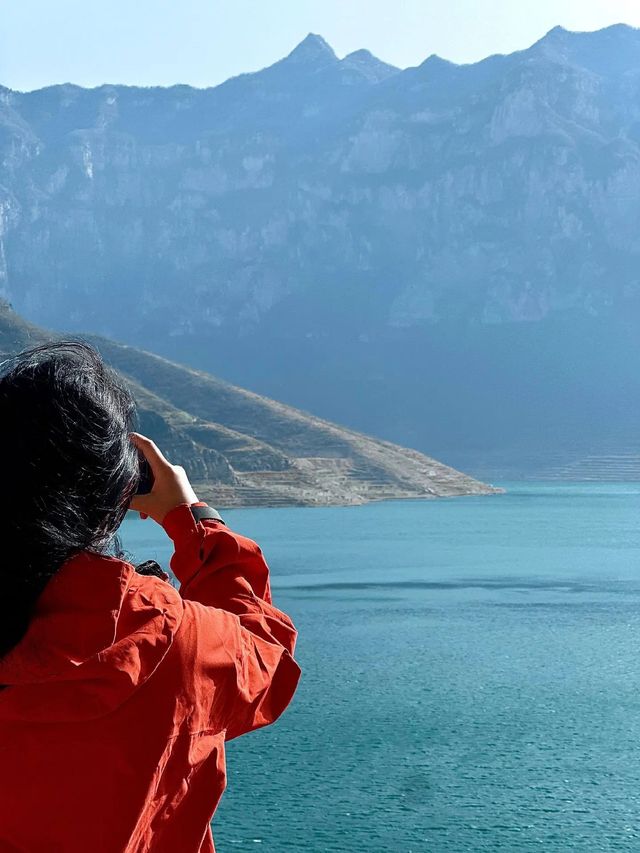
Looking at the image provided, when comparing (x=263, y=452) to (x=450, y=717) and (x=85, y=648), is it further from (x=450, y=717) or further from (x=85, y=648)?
(x=85, y=648)

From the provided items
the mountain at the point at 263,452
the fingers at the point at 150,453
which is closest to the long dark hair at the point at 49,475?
the fingers at the point at 150,453

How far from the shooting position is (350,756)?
25.6 metres

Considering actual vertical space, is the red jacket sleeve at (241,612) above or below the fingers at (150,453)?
below

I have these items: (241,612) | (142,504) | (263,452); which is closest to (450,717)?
(142,504)

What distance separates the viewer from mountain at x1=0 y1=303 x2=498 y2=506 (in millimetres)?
136125

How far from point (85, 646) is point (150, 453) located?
0.58 meters

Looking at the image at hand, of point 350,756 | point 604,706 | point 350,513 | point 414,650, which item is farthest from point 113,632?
point 350,513

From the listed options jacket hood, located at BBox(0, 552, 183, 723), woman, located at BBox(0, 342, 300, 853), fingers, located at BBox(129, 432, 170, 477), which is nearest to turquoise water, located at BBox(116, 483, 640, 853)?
fingers, located at BBox(129, 432, 170, 477)

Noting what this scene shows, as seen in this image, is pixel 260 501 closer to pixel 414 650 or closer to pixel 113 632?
pixel 414 650

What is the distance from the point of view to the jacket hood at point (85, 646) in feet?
6.84

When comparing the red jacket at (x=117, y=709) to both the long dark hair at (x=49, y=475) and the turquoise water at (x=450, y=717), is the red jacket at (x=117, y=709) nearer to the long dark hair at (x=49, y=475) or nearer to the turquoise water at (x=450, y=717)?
the long dark hair at (x=49, y=475)

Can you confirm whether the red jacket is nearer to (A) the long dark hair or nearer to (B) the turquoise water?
(A) the long dark hair

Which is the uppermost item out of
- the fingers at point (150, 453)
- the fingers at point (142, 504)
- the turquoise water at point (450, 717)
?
the fingers at point (150, 453)

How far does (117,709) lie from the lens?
2176 millimetres
